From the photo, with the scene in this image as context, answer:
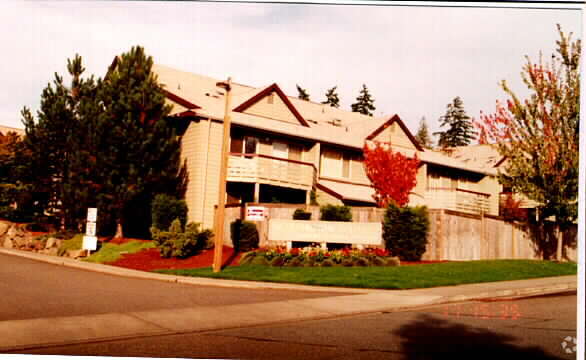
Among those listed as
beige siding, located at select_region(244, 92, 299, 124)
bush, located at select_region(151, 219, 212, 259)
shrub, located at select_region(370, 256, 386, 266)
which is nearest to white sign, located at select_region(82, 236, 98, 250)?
bush, located at select_region(151, 219, 212, 259)

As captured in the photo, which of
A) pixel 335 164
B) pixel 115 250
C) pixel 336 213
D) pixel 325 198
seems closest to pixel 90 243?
pixel 115 250

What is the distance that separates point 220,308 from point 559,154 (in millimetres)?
18361

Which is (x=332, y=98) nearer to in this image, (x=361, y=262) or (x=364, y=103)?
(x=364, y=103)

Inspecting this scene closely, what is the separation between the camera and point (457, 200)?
103ft

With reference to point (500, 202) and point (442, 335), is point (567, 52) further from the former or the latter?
point (442, 335)

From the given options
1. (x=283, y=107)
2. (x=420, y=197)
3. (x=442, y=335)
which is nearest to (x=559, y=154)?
(x=420, y=197)

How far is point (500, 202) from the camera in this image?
39.5 metres

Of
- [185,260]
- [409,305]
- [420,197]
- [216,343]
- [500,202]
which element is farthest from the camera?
[500,202]

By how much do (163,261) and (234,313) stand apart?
10.9 metres

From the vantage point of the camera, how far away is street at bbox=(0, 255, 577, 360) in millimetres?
8034

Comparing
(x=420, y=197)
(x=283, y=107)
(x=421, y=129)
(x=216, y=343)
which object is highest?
(x=421, y=129)

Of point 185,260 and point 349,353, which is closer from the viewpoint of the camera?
point 349,353

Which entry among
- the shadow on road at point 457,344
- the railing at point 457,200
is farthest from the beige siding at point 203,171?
the shadow on road at point 457,344

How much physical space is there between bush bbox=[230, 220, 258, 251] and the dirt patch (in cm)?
48
